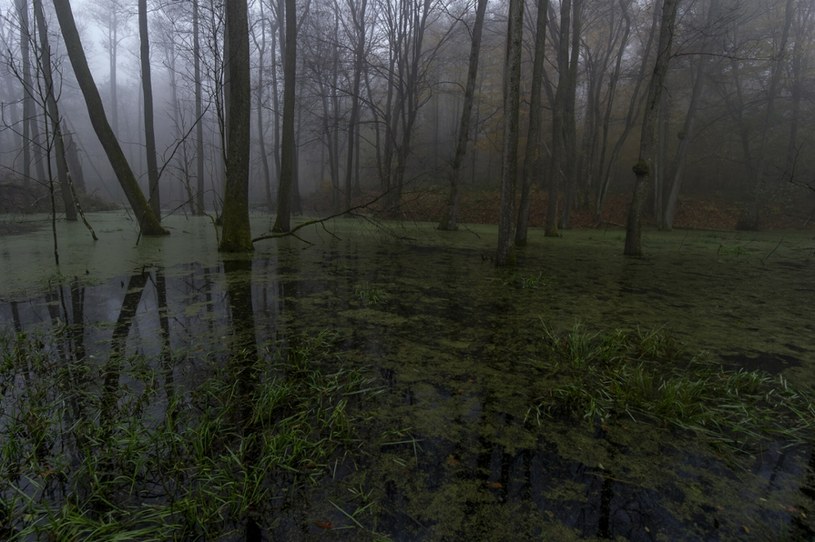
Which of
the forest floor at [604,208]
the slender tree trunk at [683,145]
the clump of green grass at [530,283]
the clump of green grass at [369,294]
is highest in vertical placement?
the slender tree trunk at [683,145]

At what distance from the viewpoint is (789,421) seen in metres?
1.97

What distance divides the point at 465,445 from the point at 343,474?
528 mm

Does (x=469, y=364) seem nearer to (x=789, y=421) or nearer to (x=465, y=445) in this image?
(x=465, y=445)

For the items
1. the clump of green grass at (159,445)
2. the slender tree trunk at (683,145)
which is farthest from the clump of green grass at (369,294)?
the slender tree trunk at (683,145)

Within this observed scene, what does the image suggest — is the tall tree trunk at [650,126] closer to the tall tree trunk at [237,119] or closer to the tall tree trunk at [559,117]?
the tall tree trunk at [559,117]

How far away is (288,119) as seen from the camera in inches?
330

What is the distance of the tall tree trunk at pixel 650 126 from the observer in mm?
6089

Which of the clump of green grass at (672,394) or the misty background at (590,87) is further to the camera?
the misty background at (590,87)

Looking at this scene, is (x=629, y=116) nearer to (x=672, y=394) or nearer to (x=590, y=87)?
(x=590, y=87)

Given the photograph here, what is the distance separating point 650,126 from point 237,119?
256 inches

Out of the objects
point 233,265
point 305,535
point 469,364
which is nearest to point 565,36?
point 233,265

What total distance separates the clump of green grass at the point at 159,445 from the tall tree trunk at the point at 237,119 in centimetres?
409

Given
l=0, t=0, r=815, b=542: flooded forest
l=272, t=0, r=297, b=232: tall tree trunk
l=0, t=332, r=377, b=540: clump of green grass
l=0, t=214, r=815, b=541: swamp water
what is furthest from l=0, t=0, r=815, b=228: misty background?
l=0, t=332, r=377, b=540: clump of green grass

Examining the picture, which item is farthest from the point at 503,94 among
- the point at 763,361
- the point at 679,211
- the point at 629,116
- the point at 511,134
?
the point at 763,361
